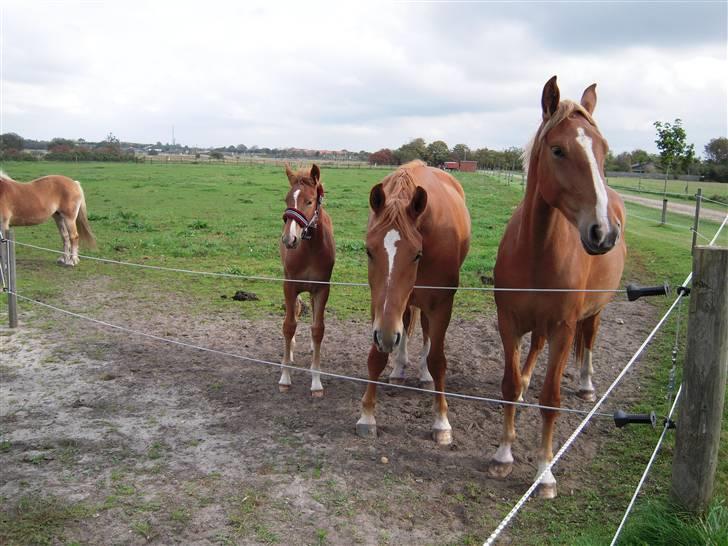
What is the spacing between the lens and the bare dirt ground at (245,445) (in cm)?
337

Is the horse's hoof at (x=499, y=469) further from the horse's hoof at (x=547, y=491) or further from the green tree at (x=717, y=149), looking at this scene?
the green tree at (x=717, y=149)

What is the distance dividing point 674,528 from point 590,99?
2613 millimetres

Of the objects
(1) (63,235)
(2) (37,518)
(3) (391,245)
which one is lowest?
(2) (37,518)

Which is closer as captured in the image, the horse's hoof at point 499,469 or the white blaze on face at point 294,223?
the horse's hoof at point 499,469

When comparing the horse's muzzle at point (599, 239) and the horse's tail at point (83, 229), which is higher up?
the horse's muzzle at point (599, 239)

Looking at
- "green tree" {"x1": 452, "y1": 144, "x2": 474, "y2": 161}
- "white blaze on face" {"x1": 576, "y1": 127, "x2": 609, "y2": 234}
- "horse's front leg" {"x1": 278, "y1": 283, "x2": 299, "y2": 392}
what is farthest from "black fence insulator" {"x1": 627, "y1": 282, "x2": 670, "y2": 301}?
"green tree" {"x1": 452, "y1": 144, "x2": 474, "y2": 161}

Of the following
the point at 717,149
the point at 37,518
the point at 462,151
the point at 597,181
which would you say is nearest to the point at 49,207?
the point at 37,518

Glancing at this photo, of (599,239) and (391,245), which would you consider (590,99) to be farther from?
(391,245)

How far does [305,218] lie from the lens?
5047mm

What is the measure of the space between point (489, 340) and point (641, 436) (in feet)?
8.45

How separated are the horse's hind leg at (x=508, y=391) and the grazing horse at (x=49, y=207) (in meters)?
9.53

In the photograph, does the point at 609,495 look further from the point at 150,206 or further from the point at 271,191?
the point at 271,191

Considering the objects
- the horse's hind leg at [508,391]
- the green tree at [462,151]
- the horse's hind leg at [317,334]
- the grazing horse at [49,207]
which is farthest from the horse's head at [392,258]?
the green tree at [462,151]

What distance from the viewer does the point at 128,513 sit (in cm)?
341
